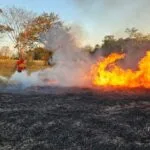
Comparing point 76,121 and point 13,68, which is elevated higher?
point 13,68

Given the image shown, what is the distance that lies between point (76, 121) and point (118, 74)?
764 inches

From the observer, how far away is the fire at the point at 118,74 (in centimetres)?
4106

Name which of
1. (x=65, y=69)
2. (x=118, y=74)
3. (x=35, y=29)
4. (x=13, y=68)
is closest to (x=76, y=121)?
(x=118, y=74)

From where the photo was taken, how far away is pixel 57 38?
60281 millimetres

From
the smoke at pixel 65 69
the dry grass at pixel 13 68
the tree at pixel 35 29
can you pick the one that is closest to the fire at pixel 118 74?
the smoke at pixel 65 69

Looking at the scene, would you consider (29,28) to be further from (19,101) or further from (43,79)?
(19,101)

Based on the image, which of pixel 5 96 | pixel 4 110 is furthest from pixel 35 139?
pixel 5 96

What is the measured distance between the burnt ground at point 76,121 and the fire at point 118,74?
434cm

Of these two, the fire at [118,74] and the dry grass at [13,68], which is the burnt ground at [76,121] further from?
the dry grass at [13,68]

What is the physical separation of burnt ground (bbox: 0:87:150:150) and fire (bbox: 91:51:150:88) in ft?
14.2

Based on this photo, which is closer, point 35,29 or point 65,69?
point 65,69

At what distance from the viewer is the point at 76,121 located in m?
24.7

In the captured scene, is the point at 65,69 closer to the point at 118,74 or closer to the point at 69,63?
the point at 69,63

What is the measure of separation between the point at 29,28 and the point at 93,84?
71.7m
